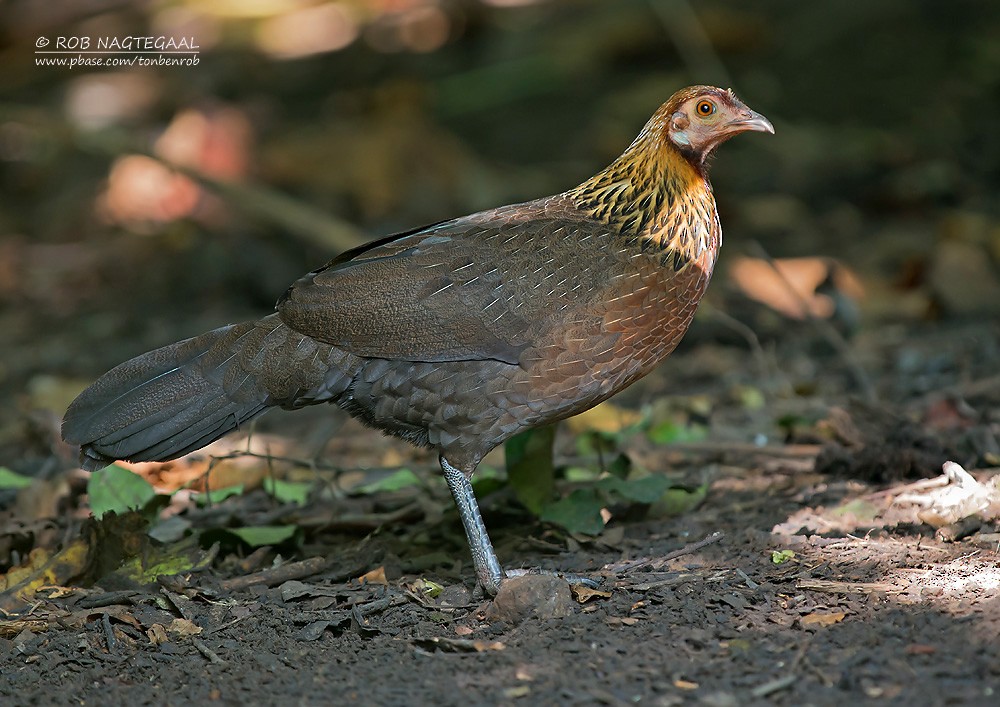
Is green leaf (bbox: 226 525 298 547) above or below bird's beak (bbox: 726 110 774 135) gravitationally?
below

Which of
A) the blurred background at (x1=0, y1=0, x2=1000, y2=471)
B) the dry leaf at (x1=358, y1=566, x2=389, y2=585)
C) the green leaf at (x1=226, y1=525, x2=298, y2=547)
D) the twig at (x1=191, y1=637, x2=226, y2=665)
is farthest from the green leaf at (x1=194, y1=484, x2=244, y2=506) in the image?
the twig at (x1=191, y1=637, x2=226, y2=665)

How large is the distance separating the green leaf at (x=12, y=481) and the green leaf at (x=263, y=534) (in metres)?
1.15

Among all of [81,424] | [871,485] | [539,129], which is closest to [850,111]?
[539,129]

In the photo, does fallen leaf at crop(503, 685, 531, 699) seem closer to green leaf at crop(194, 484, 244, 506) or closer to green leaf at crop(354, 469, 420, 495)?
green leaf at crop(354, 469, 420, 495)

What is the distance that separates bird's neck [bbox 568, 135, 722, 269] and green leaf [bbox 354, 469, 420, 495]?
1.46 metres

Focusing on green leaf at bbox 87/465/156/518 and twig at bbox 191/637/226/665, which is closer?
twig at bbox 191/637/226/665

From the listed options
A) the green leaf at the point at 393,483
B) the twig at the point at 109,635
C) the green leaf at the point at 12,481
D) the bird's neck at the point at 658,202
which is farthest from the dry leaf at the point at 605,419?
the twig at the point at 109,635

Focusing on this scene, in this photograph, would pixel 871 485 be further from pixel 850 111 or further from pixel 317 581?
pixel 850 111

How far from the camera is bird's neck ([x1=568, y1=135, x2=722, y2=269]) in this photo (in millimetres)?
4281

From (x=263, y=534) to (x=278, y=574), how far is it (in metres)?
0.38

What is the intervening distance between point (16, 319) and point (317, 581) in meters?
5.82

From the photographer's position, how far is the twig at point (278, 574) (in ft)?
13.4

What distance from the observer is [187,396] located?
4.22 metres

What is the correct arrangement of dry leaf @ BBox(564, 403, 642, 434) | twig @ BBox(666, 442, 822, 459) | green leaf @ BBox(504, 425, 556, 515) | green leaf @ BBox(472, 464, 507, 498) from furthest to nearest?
dry leaf @ BBox(564, 403, 642, 434)
twig @ BBox(666, 442, 822, 459)
green leaf @ BBox(472, 464, 507, 498)
green leaf @ BBox(504, 425, 556, 515)
